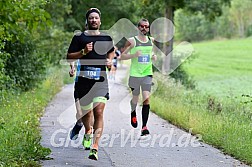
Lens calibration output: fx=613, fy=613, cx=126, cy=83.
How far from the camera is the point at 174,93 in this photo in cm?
1891

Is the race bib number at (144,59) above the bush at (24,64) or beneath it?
above

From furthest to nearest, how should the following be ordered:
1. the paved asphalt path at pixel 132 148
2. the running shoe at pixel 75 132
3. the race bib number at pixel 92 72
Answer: the running shoe at pixel 75 132 < the race bib number at pixel 92 72 < the paved asphalt path at pixel 132 148

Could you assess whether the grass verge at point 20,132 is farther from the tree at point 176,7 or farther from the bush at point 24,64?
the tree at point 176,7

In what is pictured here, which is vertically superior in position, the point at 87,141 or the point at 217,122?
the point at 87,141

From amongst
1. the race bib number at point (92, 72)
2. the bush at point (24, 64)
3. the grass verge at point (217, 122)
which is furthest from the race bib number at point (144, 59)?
the bush at point (24, 64)

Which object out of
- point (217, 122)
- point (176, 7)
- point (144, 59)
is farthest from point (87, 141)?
point (176, 7)

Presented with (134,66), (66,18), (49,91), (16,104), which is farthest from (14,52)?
(66,18)

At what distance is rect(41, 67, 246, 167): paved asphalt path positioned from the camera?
8.27 meters

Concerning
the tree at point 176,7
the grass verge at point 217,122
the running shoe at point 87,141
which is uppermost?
the tree at point 176,7

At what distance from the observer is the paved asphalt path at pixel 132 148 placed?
827 centimetres

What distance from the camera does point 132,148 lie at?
9562 mm

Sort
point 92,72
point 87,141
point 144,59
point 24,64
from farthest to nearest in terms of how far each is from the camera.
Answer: point 24,64 → point 144,59 → point 87,141 → point 92,72

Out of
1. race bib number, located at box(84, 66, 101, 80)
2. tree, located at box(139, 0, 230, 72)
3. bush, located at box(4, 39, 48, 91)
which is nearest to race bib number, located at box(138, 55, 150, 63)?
race bib number, located at box(84, 66, 101, 80)

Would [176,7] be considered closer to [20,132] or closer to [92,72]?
[20,132]
